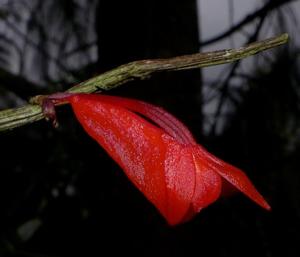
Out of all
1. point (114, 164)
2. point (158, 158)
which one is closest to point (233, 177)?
point (158, 158)

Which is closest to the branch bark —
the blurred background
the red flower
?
the red flower

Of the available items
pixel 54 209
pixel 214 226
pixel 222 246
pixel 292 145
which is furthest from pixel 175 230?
pixel 292 145

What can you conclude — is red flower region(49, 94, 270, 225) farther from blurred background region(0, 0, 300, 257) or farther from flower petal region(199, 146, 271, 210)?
blurred background region(0, 0, 300, 257)

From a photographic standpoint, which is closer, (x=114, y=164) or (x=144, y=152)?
(x=144, y=152)

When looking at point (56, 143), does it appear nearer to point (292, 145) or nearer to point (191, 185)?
point (292, 145)

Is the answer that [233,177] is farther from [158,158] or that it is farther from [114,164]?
[114,164]

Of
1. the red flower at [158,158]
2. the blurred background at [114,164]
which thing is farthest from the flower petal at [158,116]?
the blurred background at [114,164]
